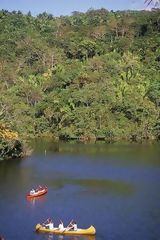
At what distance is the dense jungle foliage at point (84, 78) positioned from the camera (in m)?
57.9

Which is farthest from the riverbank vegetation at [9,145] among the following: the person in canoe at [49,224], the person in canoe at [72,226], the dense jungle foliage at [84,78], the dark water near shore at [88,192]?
the person in canoe at [72,226]

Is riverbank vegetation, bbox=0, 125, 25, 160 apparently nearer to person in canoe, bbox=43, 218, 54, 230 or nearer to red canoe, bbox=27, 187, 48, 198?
red canoe, bbox=27, 187, 48, 198

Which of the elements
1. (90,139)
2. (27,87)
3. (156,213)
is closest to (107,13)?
(27,87)

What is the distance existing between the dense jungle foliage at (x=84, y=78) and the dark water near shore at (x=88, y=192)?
5.89 metres

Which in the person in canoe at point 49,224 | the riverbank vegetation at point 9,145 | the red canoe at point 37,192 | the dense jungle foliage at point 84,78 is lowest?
the person in canoe at point 49,224

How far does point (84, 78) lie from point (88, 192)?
32.5 m

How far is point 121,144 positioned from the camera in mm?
53844

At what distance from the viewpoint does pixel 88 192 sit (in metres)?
33.4

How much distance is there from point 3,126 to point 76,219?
56.9ft

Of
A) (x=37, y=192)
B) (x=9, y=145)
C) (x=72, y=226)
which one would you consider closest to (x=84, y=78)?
(x=9, y=145)

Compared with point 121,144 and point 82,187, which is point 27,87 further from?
point 82,187

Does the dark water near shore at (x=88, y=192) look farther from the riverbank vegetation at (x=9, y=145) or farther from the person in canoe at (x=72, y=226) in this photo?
the riverbank vegetation at (x=9, y=145)

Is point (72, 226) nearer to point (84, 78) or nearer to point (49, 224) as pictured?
point (49, 224)

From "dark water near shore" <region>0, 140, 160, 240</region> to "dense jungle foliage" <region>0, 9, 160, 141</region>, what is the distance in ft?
19.3
